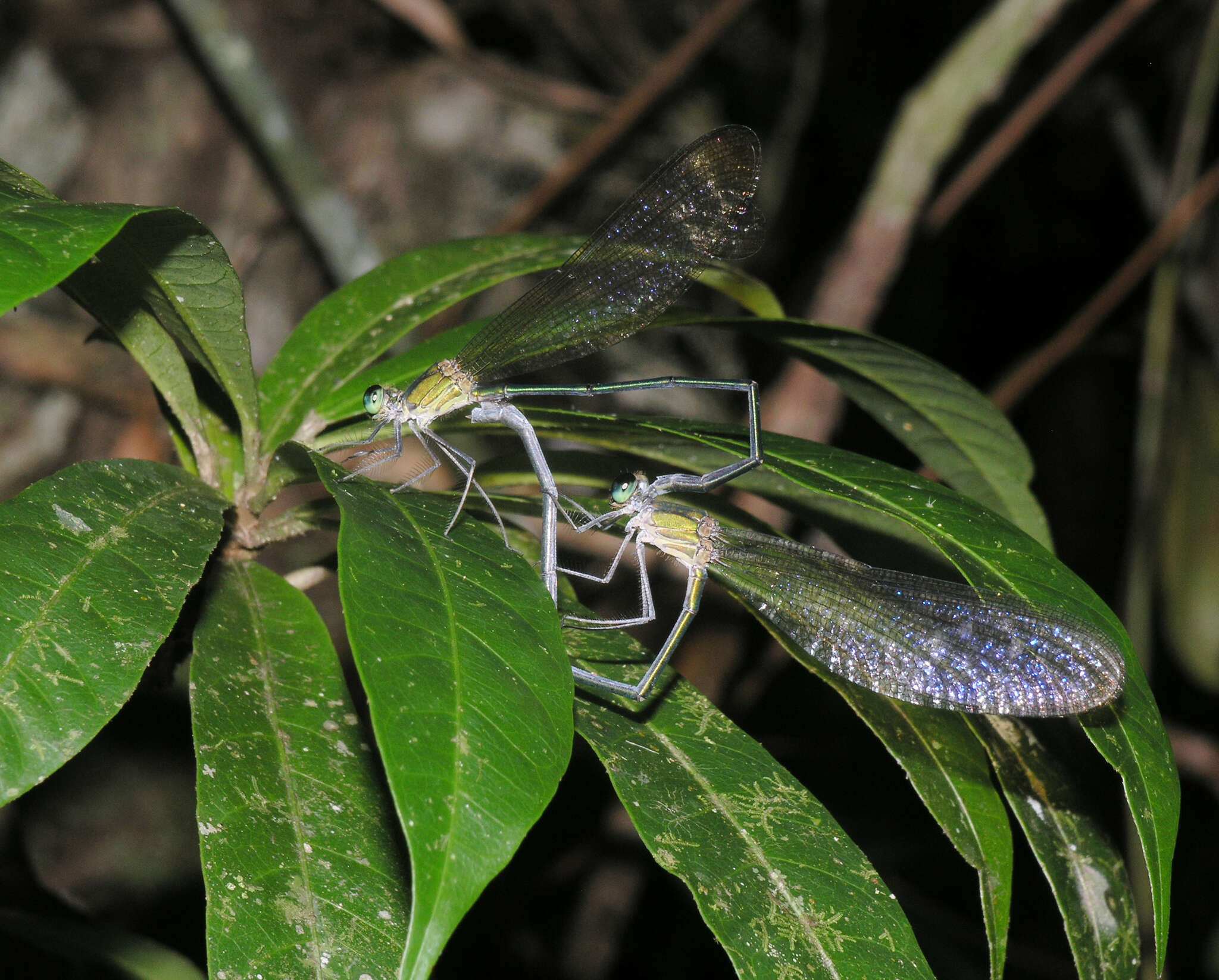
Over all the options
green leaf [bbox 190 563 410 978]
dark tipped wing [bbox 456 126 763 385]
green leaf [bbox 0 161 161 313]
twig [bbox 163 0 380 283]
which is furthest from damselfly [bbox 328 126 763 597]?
twig [bbox 163 0 380 283]

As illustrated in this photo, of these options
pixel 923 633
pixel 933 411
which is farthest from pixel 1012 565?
pixel 933 411

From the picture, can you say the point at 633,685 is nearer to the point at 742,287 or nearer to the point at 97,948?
the point at 742,287

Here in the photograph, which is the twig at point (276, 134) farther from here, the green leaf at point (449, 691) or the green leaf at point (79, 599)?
the green leaf at point (449, 691)

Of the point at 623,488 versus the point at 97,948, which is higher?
the point at 623,488

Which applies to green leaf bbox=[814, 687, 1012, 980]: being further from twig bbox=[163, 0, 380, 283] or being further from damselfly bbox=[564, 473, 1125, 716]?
twig bbox=[163, 0, 380, 283]

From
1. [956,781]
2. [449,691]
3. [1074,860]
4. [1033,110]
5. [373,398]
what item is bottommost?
[1074,860]

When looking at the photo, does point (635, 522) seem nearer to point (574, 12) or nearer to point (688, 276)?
point (688, 276)
